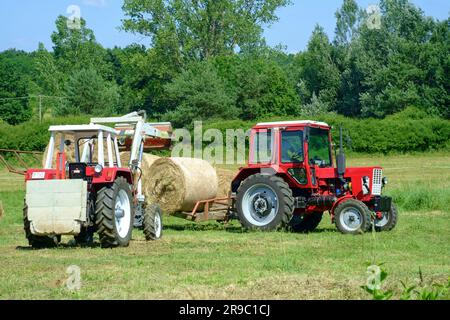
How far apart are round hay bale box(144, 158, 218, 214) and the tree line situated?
3402 cm

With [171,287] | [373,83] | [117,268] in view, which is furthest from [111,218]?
[373,83]

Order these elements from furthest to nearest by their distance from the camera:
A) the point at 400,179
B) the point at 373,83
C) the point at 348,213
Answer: the point at 373,83 → the point at 400,179 → the point at 348,213

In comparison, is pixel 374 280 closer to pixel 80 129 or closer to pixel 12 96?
pixel 80 129

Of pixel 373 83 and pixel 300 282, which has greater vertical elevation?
pixel 373 83

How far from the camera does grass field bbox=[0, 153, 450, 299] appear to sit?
8.05m

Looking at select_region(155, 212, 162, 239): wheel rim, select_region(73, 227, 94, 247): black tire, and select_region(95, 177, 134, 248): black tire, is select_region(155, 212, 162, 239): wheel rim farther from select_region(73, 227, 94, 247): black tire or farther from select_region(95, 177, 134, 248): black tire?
select_region(95, 177, 134, 248): black tire

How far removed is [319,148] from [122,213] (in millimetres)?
4487

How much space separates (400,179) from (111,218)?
17.8 m

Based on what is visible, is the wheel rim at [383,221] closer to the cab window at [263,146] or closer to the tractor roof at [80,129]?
the cab window at [263,146]

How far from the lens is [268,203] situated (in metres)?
15.5

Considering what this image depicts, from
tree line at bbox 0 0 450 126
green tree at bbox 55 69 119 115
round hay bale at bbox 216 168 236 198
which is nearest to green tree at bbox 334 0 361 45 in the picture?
tree line at bbox 0 0 450 126
